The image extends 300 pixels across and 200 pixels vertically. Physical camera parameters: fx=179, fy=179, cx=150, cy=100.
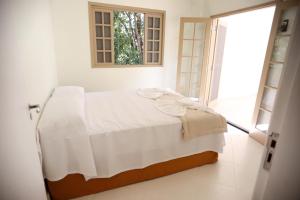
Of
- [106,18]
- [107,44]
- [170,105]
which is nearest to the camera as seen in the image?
[170,105]

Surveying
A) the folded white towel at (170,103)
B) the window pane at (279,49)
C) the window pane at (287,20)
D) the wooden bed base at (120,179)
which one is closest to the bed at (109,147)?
the wooden bed base at (120,179)

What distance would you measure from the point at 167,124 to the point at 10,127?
1332mm

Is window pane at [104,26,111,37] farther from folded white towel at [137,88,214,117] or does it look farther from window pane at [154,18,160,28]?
folded white towel at [137,88,214,117]

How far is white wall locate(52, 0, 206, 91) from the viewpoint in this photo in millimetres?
3158

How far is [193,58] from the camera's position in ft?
13.2

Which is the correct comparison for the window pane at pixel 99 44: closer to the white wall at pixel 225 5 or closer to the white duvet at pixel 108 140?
the white duvet at pixel 108 140

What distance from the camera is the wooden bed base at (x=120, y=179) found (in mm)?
1598

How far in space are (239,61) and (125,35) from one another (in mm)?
3363

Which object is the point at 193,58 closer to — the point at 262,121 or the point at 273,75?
the point at 273,75

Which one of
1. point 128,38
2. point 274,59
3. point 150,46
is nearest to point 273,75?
point 274,59

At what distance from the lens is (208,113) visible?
213 cm

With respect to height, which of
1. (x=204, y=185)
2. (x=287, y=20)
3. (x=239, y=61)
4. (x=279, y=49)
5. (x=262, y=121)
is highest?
(x=287, y=20)

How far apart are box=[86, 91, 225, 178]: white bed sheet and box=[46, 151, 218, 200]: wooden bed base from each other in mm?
93

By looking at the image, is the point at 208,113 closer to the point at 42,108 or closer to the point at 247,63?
the point at 42,108
